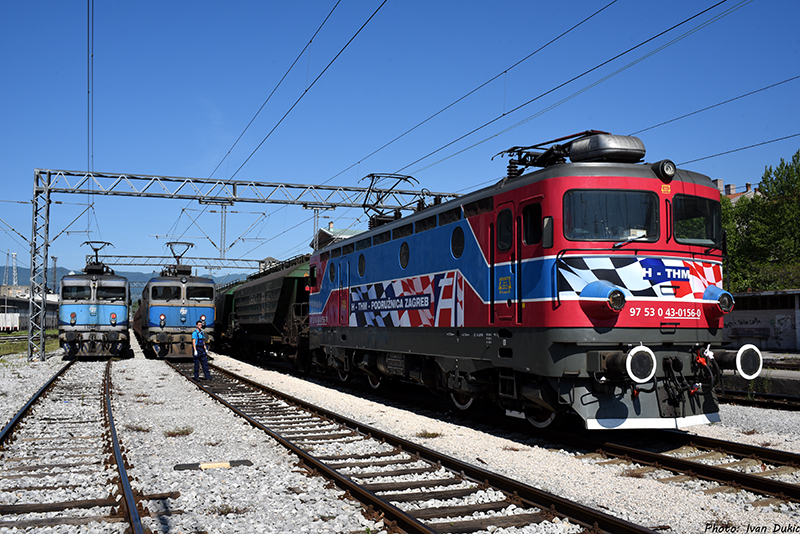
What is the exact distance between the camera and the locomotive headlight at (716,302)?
28.2 ft

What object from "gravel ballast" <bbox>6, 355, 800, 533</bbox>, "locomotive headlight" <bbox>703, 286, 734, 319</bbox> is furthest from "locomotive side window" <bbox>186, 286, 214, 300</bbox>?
"locomotive headlight" <bbox>703, 286, 734, 319</bbox>

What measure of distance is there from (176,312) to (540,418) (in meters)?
20.7

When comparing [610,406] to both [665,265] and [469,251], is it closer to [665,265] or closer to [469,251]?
[665,265]

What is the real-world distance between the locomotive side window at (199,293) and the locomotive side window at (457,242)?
19.0m

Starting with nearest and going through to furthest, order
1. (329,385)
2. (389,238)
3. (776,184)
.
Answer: (389,238)
(329,385)
(776,184)

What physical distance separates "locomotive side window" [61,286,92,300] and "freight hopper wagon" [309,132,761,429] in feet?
70.1

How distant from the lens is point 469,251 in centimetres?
1019

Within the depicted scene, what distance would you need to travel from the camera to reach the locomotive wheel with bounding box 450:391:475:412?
11123mm

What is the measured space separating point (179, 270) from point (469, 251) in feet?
69.4

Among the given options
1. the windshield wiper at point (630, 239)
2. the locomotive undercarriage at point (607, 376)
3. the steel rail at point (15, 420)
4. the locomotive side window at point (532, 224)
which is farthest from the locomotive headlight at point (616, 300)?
the steel rail at point (15, 420)

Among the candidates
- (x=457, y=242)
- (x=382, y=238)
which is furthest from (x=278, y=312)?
(x=457, y=242)

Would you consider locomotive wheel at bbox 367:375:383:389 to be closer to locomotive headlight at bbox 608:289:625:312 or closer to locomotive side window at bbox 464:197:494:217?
Result: locomotive side window at bbox 464:197:494:217

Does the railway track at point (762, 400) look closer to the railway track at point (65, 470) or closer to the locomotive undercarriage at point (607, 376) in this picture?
the locomotive undercarriage at point (607, 376)

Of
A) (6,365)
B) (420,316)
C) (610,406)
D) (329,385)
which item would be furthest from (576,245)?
(6,365)
